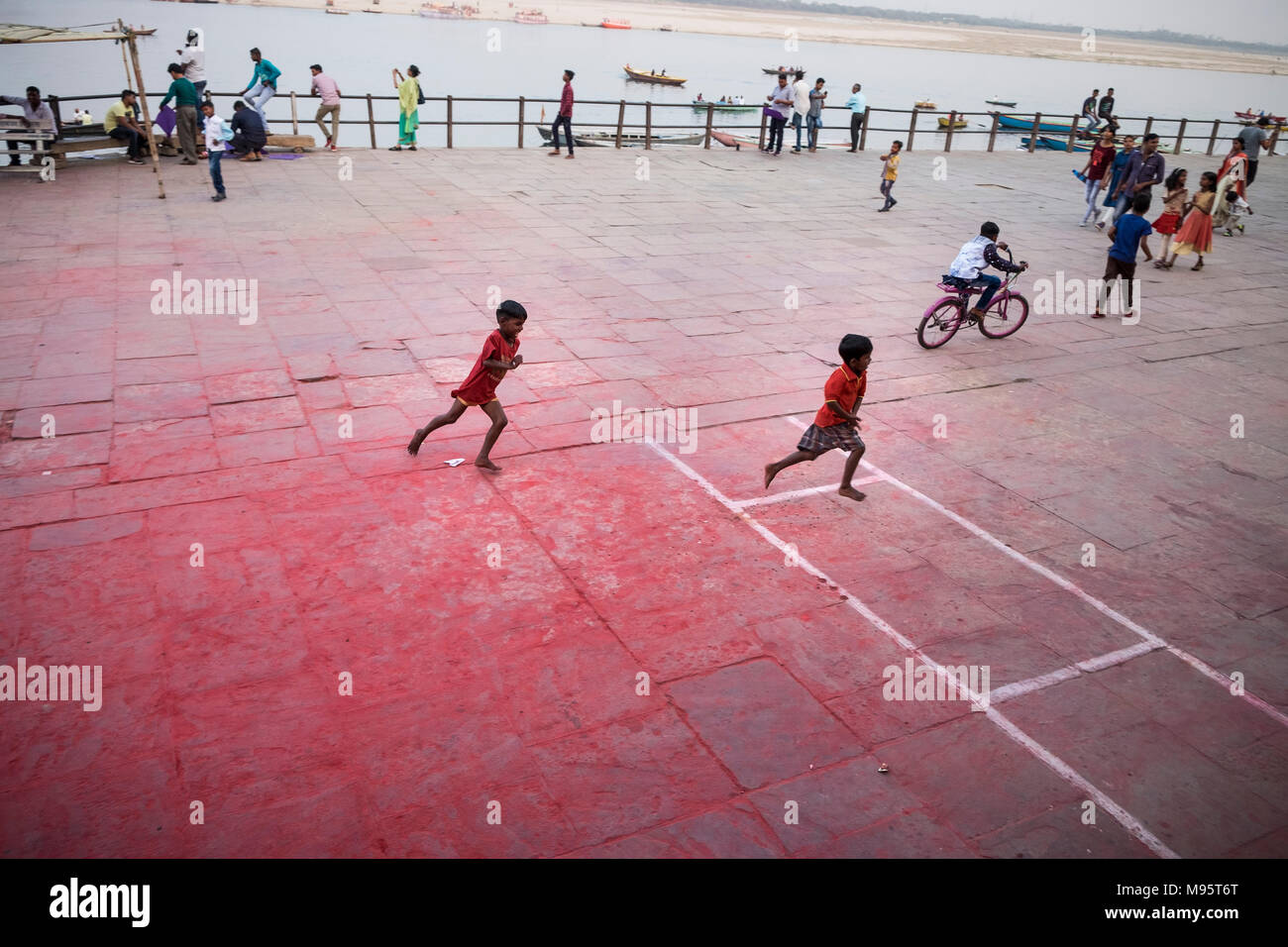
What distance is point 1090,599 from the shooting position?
566cm

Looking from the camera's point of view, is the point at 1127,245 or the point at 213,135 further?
the point at 213,135

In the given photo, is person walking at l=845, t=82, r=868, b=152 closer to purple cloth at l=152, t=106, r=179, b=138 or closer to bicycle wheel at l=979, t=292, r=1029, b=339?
bicycle wheel at l=979, t=292, r=1029, b=339

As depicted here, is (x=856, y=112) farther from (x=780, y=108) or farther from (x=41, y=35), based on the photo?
(x=41, y=35)

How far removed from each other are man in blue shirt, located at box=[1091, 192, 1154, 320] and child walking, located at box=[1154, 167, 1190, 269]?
304cm

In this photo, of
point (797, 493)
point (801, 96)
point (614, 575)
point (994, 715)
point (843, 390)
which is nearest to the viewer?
point (994, 715)

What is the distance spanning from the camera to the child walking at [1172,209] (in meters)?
13.9

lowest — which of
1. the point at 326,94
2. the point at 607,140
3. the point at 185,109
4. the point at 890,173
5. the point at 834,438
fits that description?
the point at 834,438

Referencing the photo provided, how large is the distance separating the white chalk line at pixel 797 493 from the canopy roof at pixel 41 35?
1216 centimetres

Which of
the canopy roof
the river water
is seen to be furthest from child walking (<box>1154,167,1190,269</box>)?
the canopy roof

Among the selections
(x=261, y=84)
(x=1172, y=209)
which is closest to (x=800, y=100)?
(x=1172, y=209)

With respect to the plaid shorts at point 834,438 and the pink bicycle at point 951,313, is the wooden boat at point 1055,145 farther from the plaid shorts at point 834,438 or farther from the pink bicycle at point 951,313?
the plaid shorts at point 834,438

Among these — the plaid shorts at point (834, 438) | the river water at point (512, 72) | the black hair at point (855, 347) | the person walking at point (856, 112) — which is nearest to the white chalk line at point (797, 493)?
the plaid shorts at point (834, 438)

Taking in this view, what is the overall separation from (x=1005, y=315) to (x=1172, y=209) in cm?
611
